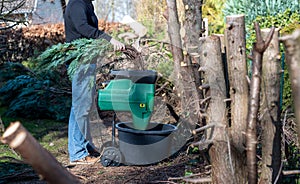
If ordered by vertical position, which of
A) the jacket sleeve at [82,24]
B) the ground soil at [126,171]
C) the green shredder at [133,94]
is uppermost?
the jacket sleeve at [82,24]

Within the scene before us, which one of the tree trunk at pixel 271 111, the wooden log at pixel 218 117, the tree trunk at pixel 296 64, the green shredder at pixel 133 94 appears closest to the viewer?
the tree trunk at pixel 296 64

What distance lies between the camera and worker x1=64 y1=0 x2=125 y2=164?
473cm

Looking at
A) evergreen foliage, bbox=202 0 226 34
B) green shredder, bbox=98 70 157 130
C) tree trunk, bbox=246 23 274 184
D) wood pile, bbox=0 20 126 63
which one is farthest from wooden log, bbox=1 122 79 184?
wood pile, bbox=0 20 126 63

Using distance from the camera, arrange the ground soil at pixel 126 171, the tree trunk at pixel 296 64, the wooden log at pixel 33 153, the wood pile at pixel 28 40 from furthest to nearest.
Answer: the wood pile at pixel 28 40, the ground soil at pixel 126 171, the wooden log at pixel 33 153, the tree trunk at pixel 296 64

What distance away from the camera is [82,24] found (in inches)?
186

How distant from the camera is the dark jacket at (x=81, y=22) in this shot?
15.5 ft

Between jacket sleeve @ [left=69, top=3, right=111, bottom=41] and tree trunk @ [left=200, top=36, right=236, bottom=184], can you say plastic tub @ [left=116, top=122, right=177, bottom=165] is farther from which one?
tree trunk @ [left=200, top=36, right=236, bottom=184]

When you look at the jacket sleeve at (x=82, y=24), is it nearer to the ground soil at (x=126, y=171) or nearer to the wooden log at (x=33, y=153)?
the ground soil at (x=126, y=171)

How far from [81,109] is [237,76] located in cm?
251

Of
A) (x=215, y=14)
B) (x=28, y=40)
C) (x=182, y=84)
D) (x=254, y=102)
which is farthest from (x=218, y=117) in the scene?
(x=28, y=40)

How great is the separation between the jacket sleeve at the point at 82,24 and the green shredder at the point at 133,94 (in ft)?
1.38

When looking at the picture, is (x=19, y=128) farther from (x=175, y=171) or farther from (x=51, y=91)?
(x=51, y=91)

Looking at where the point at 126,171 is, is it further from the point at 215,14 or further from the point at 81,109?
the point at 215,14

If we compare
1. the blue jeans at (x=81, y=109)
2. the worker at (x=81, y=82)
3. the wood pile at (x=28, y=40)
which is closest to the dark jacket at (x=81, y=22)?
the worker at (x=81, y=82)
